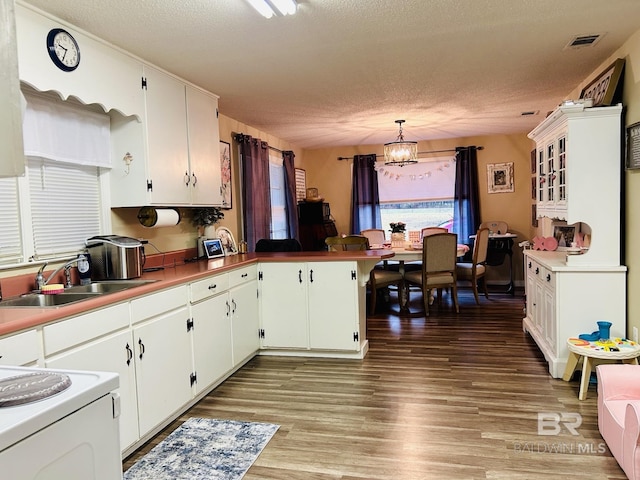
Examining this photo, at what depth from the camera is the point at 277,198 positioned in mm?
6320

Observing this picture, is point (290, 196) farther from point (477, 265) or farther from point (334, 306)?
point (334, 306)

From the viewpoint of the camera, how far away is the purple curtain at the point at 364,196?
7590mm

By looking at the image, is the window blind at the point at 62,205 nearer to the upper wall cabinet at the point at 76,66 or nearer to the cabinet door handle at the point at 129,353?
the upper wall cabinet at the point at 76,66

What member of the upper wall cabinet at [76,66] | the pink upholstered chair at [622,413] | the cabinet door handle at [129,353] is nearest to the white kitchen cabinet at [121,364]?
the cabinet door handle at [129,353]

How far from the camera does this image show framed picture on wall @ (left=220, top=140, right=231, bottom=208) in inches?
193

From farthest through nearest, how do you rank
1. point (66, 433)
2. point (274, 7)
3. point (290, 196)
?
1. point (290, 196)
2. point (274, 7)
3. point (66, 433)

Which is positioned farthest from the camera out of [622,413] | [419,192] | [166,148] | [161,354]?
[419,192]

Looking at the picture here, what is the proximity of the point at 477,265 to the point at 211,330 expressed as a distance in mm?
4018

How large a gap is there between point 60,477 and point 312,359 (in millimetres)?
3023

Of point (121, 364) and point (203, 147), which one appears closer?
point (121, 364)

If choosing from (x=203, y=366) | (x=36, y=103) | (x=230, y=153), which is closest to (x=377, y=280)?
(x=230, y=153)

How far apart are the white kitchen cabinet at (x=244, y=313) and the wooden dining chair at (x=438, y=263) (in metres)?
2.25

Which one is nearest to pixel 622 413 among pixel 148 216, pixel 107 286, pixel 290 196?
pixel 107 286

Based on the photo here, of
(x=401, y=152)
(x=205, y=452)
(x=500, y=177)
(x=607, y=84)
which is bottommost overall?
(x=205, y=452)
